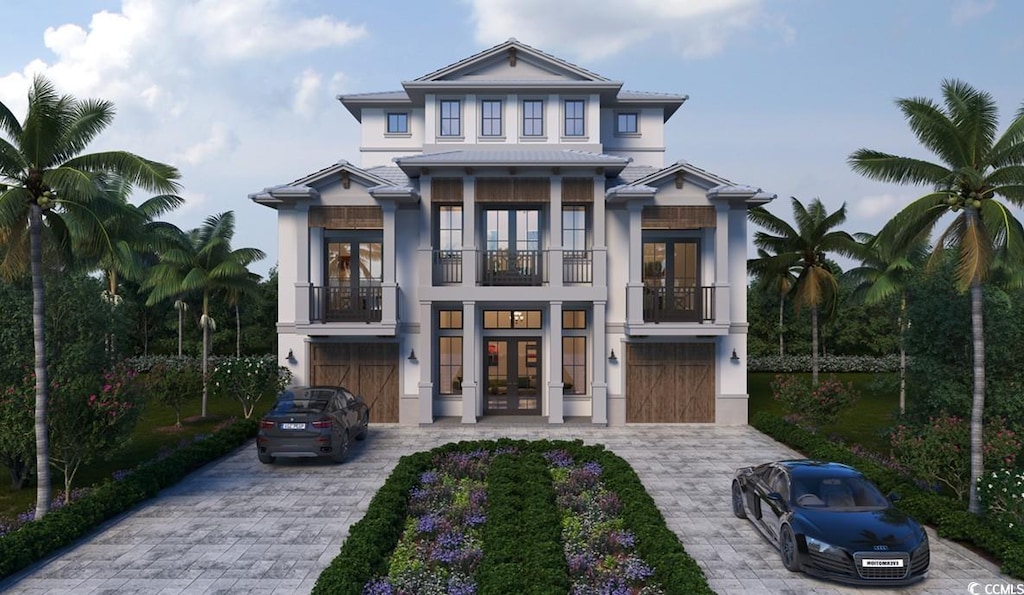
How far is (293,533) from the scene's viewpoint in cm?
1043

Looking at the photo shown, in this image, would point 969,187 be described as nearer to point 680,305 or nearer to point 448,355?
point 680,305

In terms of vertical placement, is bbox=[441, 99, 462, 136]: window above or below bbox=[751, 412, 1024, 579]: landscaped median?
above

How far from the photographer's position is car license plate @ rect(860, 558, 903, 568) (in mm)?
8133

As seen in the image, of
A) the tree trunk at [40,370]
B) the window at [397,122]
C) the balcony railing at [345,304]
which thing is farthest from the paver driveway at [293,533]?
the window at [397,122]

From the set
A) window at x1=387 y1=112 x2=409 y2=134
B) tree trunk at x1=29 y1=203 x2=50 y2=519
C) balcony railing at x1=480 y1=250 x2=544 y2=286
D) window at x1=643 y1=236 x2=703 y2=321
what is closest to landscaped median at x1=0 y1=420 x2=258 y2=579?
tree trunk at x1=29 y1=203 x2=50 y2=519

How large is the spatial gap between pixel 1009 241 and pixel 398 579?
11677mm

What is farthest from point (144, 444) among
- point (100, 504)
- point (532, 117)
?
point (532, 117)

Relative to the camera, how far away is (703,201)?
1955 centimetres

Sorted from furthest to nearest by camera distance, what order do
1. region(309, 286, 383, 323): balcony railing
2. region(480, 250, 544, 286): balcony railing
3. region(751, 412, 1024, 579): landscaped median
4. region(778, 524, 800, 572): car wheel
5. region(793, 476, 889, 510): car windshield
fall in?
region(480, 250, 544, 286): balcony railing → region(309, 286, 383, 323): balcony railing → region(793, 476, 889, 510): car windshield → region(751, 412, 1024, 579): landscaped median → region(778, 524, 800, 572): car wheel

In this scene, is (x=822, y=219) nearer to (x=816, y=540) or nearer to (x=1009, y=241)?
(x=1009, y=241)

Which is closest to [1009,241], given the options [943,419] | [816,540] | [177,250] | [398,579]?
[943,419]

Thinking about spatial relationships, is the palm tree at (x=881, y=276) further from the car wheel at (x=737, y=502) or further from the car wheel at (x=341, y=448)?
the car wheel at (x=341, y=448)

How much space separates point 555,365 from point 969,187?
11496 mm

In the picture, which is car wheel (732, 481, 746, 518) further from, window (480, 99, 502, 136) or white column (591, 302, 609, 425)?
window (480, 99, 502, 136)
